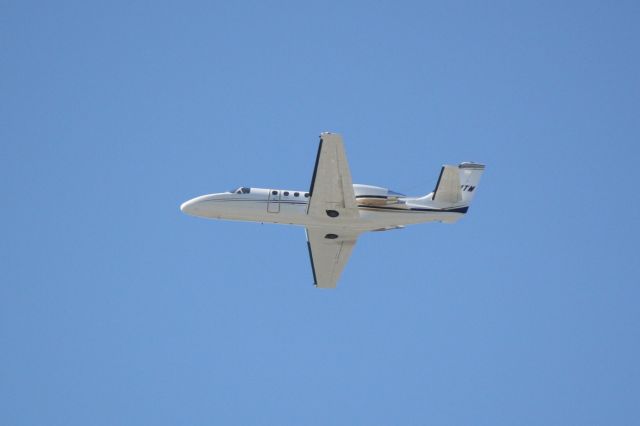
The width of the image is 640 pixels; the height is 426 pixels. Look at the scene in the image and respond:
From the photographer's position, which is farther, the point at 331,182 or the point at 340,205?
the point at 340,205

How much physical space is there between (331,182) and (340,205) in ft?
5.65

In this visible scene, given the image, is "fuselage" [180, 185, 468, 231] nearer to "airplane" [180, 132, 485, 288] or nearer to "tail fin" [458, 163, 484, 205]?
"airplane" [180, 132, 485, 288]

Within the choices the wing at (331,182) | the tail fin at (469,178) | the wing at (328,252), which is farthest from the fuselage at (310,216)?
the wing at (328,252)

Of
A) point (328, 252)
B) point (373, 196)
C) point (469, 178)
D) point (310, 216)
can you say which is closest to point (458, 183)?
point (469, 178)

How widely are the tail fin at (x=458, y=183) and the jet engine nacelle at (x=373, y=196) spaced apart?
7.87 ft

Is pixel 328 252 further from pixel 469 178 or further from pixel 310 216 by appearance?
pixel 469 178

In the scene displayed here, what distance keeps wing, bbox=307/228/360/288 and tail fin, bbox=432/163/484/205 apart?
534 cm

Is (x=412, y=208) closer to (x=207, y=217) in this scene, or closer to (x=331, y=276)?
(x=331, y=276)

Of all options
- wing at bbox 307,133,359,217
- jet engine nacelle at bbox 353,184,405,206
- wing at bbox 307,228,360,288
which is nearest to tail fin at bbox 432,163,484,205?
jet engine nacelle at bbox 353,184,405,206

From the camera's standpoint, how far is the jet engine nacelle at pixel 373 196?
49062mm

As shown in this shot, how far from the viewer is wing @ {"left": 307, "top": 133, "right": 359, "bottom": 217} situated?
45.4 metres

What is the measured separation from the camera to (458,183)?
162 feet

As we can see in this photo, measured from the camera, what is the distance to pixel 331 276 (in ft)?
177

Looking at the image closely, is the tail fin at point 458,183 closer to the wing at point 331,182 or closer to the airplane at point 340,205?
the airplane at point 340,205
